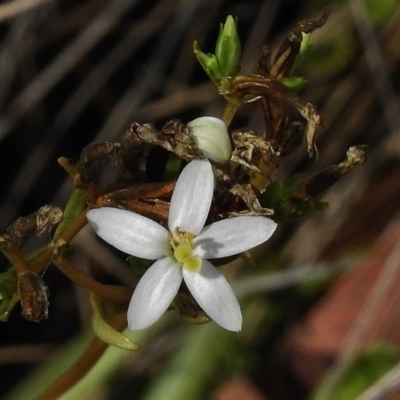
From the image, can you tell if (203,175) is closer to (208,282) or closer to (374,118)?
(208,282)

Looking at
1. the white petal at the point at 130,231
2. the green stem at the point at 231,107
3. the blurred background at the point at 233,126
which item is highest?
the green stem at the point at 231,107

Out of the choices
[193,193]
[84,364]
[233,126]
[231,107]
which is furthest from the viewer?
[233,126]

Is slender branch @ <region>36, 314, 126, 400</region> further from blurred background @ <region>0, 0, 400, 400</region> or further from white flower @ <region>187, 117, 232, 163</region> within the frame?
blurred background @ <region>0, 0, 400, 400</region>

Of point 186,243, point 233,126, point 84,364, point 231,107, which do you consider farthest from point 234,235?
point 233,126

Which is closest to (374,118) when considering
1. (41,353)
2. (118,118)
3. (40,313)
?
(118,118)

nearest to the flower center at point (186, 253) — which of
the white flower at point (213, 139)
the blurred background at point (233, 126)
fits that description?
the white flower at point (213, 139)

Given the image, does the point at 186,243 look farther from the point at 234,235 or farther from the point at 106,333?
the point at 106,333

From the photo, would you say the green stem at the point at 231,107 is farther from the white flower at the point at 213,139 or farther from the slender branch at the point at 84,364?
the slender branch at the point at 84,364

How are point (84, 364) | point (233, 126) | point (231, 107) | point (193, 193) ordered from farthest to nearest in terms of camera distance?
point (233, 126) < point (84, 364) < point (231, 107) < point (193, 193)
